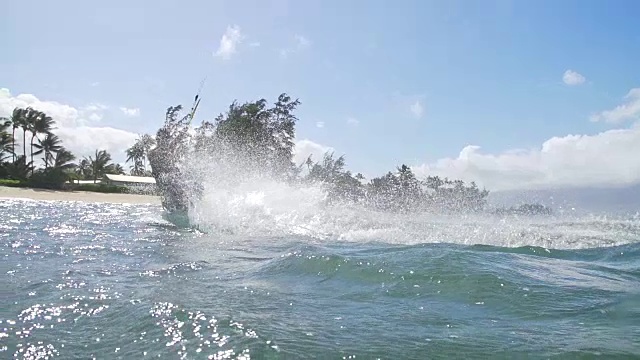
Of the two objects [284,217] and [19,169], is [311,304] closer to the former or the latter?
[284,217]

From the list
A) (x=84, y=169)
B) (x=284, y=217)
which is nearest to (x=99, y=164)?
(x=84, y=169)

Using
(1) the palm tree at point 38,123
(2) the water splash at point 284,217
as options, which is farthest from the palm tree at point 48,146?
(2) the water splash at point 284,217

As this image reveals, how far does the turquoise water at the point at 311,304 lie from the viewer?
4.36m

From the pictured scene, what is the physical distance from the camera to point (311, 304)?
601cm

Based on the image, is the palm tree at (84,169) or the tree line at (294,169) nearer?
the tree line at (294,169)

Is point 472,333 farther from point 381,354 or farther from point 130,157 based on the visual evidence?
point 130,157

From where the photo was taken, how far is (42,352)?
4.19m

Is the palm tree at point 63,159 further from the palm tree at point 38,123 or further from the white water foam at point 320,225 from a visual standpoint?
the white water foam at point 320,225

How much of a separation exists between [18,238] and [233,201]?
34.1ft

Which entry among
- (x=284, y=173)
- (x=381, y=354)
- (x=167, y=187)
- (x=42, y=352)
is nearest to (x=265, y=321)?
(x=381, y=354)

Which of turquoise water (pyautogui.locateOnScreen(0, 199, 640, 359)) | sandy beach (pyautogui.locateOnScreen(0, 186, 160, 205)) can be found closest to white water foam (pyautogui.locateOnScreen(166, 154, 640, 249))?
turquoise water (pyautogui.locateOnScreen(0, 199, 640, 359))

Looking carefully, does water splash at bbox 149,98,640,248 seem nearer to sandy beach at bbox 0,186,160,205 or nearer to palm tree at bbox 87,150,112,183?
sandy beach at bbox 0,186,160,205

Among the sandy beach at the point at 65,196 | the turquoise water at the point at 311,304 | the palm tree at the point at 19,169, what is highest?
the palm tree at the point at 19,169

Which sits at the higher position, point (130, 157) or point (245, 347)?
point (130, 157)
